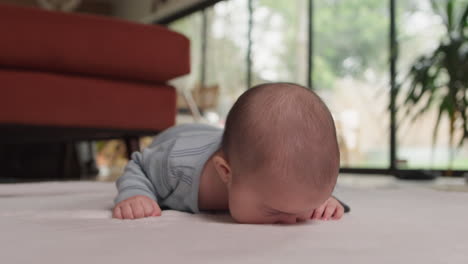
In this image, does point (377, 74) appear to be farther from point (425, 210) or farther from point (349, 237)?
point (349, 237)

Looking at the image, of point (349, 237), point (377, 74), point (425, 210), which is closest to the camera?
point (349, 237)

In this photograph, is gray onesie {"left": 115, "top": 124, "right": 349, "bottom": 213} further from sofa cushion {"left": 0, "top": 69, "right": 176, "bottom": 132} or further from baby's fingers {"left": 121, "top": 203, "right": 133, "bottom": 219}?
sofa cushion {"left": 0, "top": 69, "right": 176, "bottom": 132}

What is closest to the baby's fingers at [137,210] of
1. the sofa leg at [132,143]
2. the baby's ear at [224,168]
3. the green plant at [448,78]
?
the baby's ear at [224,168]

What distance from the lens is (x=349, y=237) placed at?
0.56 metres

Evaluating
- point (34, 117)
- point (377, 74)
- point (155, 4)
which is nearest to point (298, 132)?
point (34, 117)

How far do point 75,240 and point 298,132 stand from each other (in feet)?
0.95

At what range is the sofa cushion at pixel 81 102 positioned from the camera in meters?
1.58

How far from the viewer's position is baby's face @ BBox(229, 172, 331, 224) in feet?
1.91

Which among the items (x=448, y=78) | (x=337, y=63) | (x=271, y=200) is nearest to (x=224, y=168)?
(x=271, y=200)

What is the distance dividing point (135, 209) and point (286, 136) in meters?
0.28

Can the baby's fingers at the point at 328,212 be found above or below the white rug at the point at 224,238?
below

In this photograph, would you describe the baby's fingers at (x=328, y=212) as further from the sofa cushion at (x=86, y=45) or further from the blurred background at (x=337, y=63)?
the blurred background at (x=337, y=63)

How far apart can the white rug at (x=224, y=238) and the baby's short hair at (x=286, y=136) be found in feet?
0.25

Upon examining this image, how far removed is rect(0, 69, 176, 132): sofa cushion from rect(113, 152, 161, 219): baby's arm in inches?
33.6
